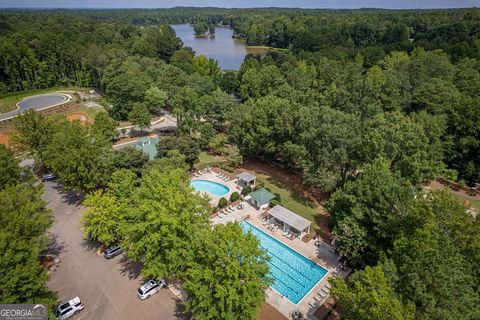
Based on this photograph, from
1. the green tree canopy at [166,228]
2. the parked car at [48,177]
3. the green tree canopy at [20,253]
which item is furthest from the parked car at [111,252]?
the parked car at [48,177]

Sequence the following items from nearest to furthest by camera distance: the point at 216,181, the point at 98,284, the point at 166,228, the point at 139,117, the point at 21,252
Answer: the point at 21,252, the point at 166,228, the point at 98,284, the point at 216,181, the point at 139,117

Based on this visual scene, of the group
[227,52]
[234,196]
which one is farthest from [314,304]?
[227,52]

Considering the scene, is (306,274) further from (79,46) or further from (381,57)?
(79,46)

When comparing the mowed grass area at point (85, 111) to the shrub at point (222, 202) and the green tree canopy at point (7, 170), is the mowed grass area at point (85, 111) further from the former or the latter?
the shrub at point (222, 202)

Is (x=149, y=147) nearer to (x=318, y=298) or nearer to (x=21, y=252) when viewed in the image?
(x=21, y=252)

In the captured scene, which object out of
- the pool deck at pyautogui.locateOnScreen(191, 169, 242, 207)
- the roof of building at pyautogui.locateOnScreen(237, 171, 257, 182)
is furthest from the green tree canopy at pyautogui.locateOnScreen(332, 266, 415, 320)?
the roof of building at pyautogui.locateOnScreen(237, 171, 257, 182)
